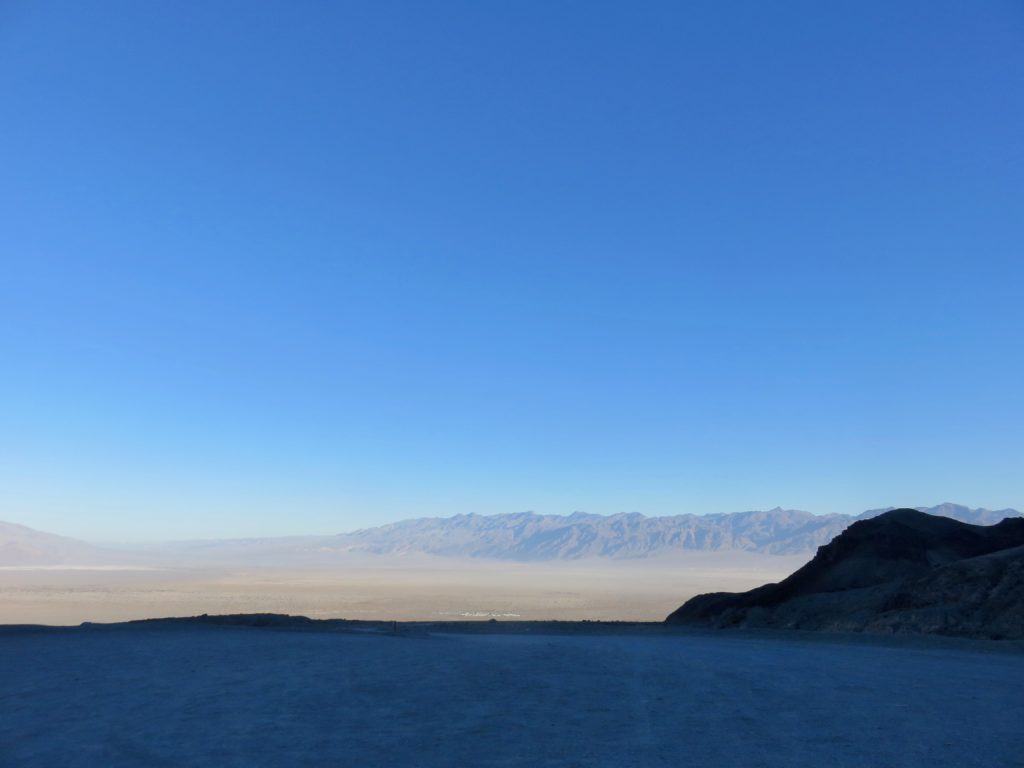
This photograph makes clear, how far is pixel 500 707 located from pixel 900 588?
21467mm

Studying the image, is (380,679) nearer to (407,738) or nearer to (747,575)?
(407,738)

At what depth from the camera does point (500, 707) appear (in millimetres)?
10188

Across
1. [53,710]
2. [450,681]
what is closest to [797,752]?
[450,681]

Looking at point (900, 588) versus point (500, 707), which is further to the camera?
point (900, 588)

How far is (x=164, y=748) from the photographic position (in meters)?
8.17

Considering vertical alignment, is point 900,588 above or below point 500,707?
above

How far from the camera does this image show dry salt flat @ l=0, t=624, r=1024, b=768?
804 centimetres

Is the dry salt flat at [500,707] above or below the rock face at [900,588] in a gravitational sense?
below

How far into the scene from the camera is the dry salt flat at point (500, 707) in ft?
26.4

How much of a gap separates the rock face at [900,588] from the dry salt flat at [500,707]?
7447 mm

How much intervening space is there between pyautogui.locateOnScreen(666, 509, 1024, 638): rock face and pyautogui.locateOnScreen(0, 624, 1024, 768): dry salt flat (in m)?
7.45

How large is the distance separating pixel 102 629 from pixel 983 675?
69.9 ft

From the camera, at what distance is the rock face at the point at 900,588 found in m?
23.2

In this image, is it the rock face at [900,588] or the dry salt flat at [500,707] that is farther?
the rock face at [900,588]
